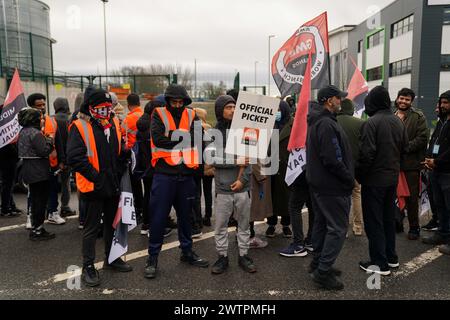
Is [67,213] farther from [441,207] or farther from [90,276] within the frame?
[441,207]

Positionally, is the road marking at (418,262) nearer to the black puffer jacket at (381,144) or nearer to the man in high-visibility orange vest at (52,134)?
the black puffer jacket at (381,144)

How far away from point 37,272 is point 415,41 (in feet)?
114

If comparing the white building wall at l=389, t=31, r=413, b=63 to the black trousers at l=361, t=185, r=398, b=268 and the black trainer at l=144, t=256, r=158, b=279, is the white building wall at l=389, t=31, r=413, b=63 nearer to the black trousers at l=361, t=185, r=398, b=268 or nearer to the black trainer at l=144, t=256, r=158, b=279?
the black trousers at l=361, t=185, r=398, b=268

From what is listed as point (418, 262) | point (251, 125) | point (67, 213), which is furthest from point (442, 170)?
point (67, 213)

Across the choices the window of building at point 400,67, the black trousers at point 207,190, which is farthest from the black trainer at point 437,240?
the window of building at point 400,67

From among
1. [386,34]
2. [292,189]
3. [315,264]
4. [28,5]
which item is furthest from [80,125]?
[386,34]

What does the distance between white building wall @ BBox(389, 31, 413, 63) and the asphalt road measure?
108 ft

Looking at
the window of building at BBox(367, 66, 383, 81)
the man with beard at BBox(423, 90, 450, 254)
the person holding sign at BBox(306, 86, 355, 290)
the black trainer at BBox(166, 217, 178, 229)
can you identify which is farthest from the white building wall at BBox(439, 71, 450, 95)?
the person holding sign at BBox(306, 86, 355, 290)

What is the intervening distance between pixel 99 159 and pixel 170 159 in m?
0.75

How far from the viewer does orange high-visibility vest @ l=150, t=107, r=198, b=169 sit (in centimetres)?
426

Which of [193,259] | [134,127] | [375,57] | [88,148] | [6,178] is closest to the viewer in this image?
[88,148]

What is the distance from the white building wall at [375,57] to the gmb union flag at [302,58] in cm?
3665

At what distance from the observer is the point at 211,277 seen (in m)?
4.19

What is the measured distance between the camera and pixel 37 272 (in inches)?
171
